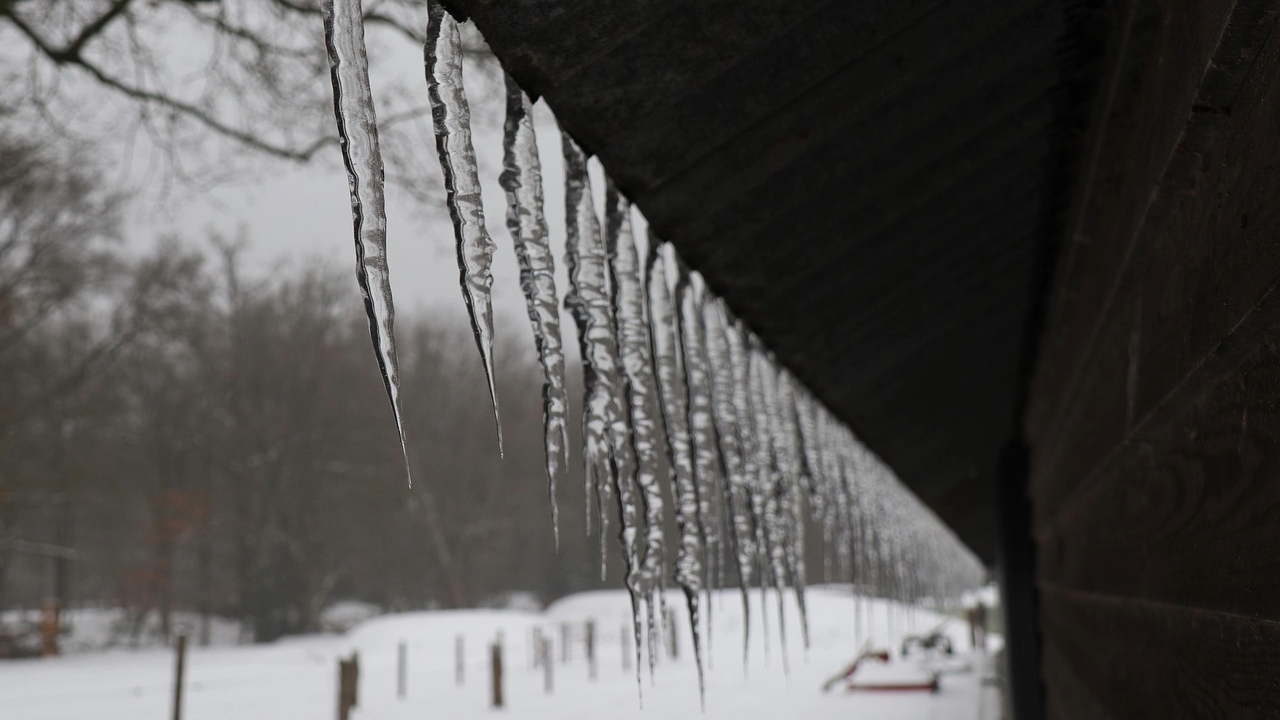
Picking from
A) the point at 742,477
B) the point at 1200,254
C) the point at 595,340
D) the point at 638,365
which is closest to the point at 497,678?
the point at 742,477

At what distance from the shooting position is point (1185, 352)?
1.04 meters

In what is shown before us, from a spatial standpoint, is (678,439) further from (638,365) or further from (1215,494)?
(1215,494)

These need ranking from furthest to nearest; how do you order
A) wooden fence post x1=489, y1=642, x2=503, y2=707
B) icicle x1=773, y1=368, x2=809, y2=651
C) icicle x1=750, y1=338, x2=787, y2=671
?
wooden fence post x1=489, y1=642, x2=503, y2=707, icicle x1=773, y1=368, x2=809, y2=651, icicle x1=750, y1=338, x2=787, y2=671

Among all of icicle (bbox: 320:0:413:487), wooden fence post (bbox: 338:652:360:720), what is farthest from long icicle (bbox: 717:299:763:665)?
wooden fence post (bbox: 338:652:360:720)

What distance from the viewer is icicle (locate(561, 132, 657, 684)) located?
108 centimetres

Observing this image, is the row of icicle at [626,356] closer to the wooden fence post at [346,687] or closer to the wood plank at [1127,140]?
the wood plank at [1127,140]

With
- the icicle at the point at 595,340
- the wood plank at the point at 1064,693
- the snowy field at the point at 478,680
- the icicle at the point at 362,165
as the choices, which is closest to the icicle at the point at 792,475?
the wood plank at the point at 1064,693

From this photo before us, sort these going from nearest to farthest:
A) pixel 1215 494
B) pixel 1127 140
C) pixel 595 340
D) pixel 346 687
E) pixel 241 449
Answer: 1. pixel 1215 494
2. pixel 595 340
3. pixel 1127 140
4. pixel 346 687
5. pixel 241 449

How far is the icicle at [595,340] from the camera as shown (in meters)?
1.08

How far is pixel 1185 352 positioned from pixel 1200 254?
0.37 ft

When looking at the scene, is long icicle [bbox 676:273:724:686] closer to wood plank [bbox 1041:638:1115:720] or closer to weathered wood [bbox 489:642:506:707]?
wood plank [bbox 1041:638:1115:720]

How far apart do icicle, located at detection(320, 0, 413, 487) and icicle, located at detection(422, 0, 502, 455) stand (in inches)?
2.4

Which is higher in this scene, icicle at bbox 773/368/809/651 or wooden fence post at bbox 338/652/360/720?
icicle at bbox 773/368/809/651

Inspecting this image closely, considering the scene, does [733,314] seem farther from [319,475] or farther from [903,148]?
[319,475]
